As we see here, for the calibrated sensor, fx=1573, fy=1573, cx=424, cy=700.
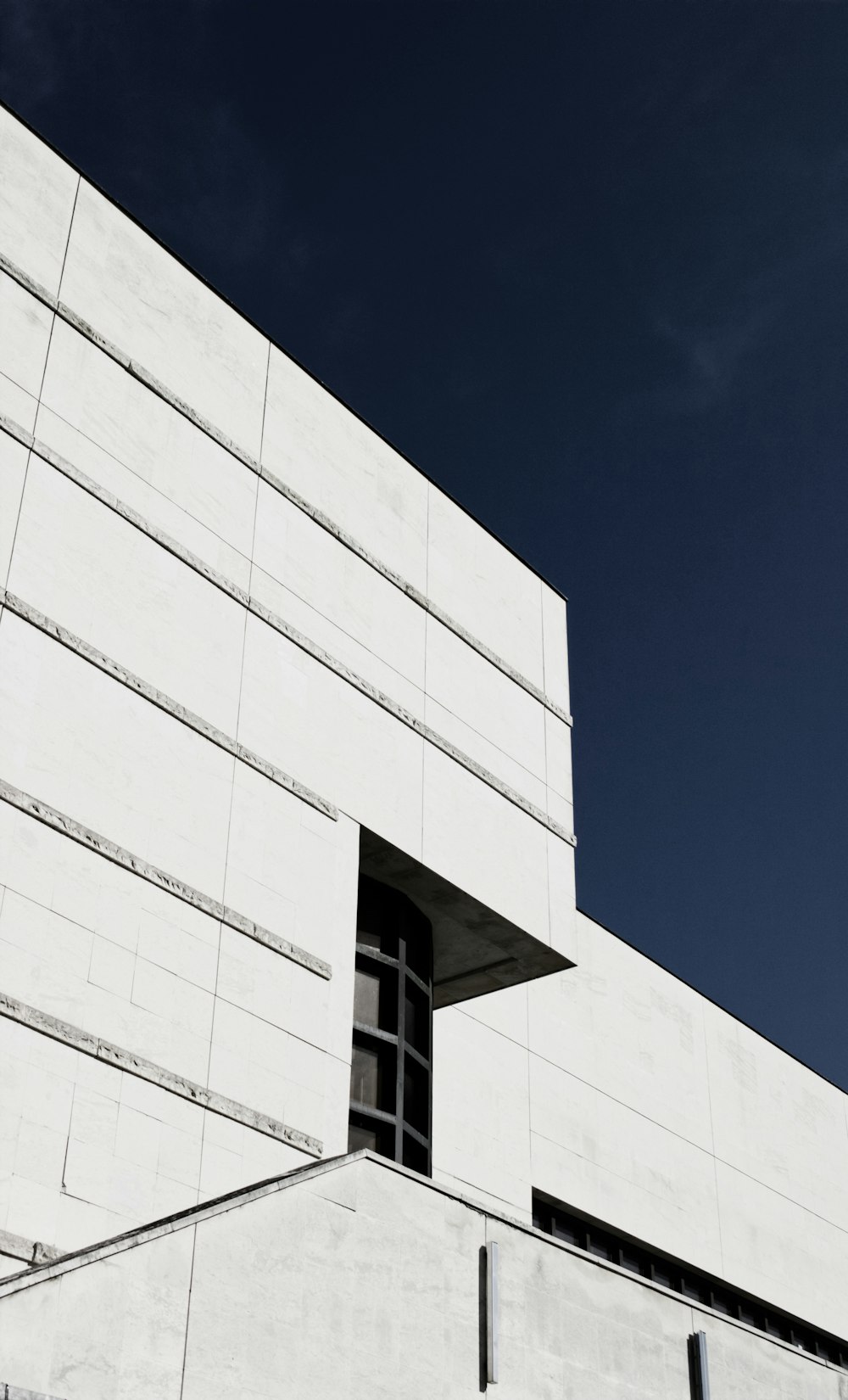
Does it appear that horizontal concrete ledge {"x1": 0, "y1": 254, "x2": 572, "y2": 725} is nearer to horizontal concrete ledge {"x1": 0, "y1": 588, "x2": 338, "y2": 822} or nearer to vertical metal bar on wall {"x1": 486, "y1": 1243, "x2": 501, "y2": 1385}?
horizontal concrete ledge {"x1": 0, "y1": 588, "x2": 338, "y2": 822}

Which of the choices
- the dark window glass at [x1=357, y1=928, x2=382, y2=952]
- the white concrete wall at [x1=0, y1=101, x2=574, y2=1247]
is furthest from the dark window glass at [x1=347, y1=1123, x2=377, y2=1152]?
the dark window glass at [x1=357, y1=928, x2=382, y2=952]

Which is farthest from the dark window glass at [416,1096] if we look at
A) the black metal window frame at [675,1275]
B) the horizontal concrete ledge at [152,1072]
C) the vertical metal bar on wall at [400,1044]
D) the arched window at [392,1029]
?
the black metal window frame at [675,1275]

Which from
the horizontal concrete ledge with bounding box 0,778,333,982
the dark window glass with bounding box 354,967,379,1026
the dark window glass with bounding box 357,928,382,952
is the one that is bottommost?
the horizontal concrete ledge with bounding box 0,778,333,982

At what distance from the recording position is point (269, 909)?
18703 millimetres

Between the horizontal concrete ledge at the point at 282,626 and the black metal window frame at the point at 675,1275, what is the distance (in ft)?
25.2

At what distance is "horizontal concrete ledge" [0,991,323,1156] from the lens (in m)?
15.5

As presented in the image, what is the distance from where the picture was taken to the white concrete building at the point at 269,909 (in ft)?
39.7

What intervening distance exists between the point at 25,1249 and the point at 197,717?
6.62 m

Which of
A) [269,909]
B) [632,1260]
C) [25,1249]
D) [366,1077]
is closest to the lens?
[25,1249]

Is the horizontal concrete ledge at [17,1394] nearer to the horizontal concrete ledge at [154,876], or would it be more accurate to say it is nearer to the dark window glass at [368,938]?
the horizontal concrete ledge at [154,876]

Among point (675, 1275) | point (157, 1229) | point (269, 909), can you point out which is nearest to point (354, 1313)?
point (157, 1229)

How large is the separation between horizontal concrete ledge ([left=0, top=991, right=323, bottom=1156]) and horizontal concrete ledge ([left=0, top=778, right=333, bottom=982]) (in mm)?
1968

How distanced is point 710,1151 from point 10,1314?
79.7 ft

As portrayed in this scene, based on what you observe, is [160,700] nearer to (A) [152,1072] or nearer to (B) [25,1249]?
(A) [152,1072]
